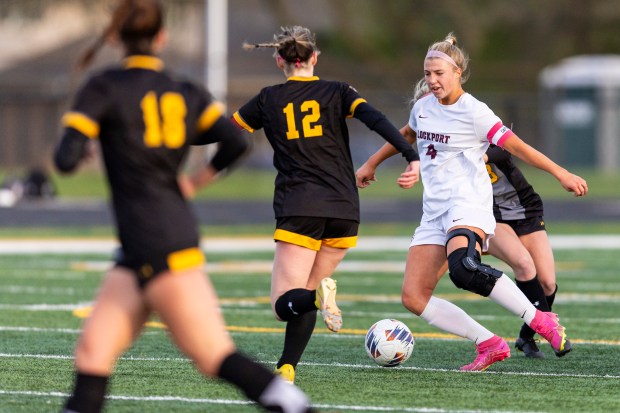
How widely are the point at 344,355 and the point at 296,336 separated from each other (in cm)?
140

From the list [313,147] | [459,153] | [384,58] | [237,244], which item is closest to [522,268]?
[459,153]

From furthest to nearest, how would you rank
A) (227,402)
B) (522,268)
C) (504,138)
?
(522,268) → (504,138) → (227,402)

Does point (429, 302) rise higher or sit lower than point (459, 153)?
lower

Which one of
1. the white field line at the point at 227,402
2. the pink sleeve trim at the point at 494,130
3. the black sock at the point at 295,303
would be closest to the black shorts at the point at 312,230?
the black sock at the point at 295,303

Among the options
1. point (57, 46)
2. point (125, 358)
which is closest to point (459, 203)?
point (125, 358)

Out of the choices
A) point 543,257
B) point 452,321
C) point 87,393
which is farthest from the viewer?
point 543,257

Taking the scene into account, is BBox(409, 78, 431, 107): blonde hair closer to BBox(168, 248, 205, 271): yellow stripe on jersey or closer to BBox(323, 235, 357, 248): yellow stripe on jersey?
BBox(323, 235, 357, 248): yellow stripe on jersey

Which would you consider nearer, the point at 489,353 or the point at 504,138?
the point at 504,138

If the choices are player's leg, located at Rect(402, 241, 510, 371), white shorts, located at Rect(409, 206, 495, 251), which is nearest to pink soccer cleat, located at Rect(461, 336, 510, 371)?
player's leg, located at Rect(402, 241, 510, 371)

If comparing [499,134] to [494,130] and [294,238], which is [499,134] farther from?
[294,238]

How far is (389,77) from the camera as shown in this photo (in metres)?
44.0

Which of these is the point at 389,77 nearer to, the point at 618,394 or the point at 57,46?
the point at 57,46

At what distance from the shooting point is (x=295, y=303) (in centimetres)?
701


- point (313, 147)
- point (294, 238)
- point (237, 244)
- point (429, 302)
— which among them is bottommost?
point (237, 244)
